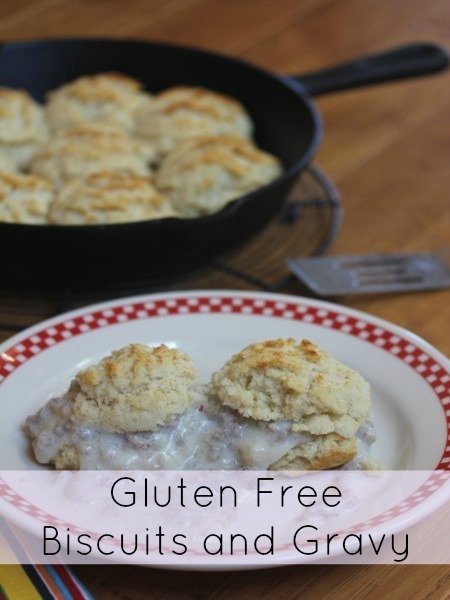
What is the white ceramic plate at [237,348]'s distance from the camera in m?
1.35

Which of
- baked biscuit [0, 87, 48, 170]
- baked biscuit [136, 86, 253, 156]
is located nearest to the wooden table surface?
baked biscuit [136, 86, 253, 156]

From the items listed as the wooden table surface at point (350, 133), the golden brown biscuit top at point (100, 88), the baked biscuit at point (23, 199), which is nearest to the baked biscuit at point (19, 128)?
the golden brown biscuit top at point (100, 88)

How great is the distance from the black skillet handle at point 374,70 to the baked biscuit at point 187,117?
0.17 m

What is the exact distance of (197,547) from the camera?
113 centimetres

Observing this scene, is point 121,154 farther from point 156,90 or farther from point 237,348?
point 237,348

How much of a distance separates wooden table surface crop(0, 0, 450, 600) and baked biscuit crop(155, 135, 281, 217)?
22 cm

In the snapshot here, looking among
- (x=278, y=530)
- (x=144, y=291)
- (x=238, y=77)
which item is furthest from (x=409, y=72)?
(x=278, y=530)

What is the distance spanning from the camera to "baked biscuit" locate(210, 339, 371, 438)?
125 centimetres

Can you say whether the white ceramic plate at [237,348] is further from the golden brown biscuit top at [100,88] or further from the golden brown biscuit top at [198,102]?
the golden brown biscuit top at [100,88]

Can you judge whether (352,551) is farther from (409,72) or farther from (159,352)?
(409,72)

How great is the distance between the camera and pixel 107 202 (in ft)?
6.14

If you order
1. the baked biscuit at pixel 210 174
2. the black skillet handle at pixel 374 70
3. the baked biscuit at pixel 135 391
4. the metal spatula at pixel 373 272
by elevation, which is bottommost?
the metal spatula at pixel 373 272

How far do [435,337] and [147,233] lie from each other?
0.53 m

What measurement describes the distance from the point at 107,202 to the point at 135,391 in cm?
69
